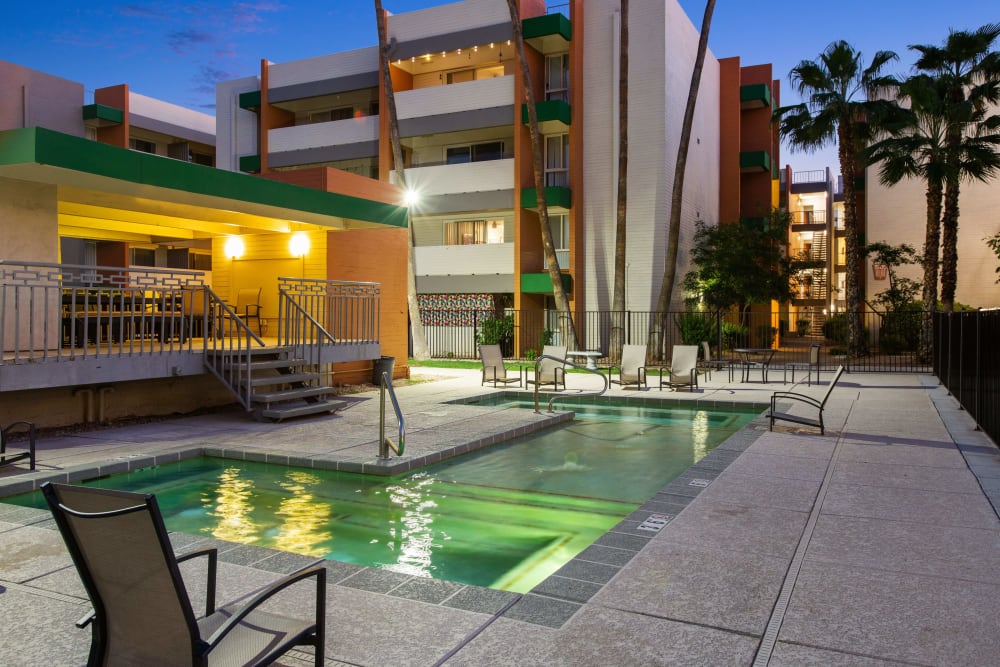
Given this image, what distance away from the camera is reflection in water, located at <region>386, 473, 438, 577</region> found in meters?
5.82

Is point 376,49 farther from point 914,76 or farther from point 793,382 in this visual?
point 793,382

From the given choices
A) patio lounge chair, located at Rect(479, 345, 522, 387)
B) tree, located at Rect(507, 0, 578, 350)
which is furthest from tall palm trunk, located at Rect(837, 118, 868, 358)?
patio lounge chair, located at Rect(479, 345, 522, 387)

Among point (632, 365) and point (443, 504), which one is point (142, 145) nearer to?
point (632, 365)

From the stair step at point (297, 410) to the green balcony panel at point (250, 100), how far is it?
89.0 ft

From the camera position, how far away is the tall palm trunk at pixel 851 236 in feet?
80.7

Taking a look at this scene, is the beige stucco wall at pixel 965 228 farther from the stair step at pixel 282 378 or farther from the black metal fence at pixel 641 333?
the stair step at pixel 282 378

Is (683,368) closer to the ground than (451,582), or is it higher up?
higher up

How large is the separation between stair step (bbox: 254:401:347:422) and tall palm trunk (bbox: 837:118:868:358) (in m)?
18.1

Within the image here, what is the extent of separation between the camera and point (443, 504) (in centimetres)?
754

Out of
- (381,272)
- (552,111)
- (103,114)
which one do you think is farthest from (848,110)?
(103,114)

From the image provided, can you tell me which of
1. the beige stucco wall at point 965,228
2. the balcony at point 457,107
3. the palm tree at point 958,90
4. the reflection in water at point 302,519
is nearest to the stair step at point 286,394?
the reflection in water at point 302,519

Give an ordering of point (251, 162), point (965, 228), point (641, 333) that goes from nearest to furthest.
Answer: point (641, 333) < point (965, 228) < point (251, 162)

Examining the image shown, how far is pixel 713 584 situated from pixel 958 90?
23.4 metres

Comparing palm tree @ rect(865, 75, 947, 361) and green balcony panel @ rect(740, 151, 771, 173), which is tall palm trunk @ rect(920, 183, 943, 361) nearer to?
palm tree @ rect(865, 75, 947, 361)
